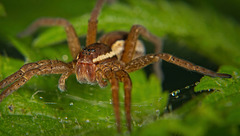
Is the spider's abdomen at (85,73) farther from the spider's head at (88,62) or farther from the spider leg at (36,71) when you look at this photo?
the spider leg at (36,71)

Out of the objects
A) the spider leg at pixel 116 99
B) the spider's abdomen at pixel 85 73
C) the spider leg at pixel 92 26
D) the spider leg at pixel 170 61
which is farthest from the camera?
the spider leg at pixel 92 26

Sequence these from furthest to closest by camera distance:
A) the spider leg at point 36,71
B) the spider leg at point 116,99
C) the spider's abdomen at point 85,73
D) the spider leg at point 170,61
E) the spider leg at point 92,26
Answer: the spider leg at point 92,26
the spider's abdomen at point 85,73
the spider leg at point 170,61
the spider leg at point 36,71
the spider leg at point 116,99

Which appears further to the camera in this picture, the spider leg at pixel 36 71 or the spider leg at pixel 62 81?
the spider leg at pixel 62 81

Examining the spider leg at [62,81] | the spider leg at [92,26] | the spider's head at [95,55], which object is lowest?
A: the spider leg at [62,81]

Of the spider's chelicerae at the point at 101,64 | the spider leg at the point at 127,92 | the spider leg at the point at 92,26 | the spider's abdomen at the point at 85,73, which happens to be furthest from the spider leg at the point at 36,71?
the spider leg at the point at 92,26

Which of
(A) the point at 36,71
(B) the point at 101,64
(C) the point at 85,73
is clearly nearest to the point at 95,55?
(B) the point at 101,64

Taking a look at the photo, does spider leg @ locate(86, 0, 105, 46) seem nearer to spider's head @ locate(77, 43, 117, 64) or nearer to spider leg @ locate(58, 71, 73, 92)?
spider's head @ locate(77, 43, 117, 64)

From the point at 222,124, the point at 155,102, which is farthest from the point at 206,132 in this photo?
the point at 155,102
